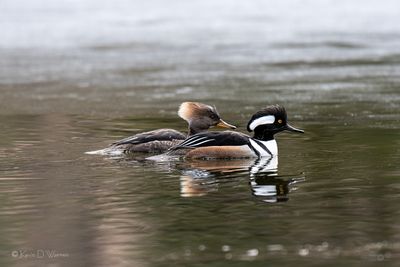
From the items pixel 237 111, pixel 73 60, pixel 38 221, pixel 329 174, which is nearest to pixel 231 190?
pixel 329 174

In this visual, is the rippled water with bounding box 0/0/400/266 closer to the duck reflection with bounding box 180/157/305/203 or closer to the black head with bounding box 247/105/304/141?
the duck reflection with bounding box 180/157/305/203

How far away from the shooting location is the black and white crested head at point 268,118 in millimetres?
11734

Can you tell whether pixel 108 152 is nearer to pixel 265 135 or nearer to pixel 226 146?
pixel 226 146

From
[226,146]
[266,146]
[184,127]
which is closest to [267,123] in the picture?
[266,146]

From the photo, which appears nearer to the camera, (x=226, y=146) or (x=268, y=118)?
(x=226, y=146)

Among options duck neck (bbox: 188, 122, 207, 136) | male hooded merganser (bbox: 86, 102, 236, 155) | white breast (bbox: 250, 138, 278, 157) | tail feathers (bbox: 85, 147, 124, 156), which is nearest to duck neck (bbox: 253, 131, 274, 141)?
white breast (bbox: 250, 138, 278, 157)

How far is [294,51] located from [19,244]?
1638 cm

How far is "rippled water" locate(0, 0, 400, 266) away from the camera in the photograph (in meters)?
7.31

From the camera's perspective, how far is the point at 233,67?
20922mm

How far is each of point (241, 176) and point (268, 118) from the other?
5.66ft

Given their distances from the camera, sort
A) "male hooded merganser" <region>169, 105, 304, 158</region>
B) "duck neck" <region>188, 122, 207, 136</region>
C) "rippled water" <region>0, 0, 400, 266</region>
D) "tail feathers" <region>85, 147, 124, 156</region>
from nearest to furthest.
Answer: "rippled water" <region>0, 0, 400, 266</region>
"male hooded merganser" <region>169, 105, 304, 158</region>
"tail feathers" <region>85, 147, 124, 156</region>
"duck neck" <region>188, 122, 207, 136</region>

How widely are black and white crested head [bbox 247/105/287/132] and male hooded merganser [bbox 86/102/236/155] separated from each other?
93 centimetres

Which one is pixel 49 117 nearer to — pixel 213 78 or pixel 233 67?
pixel 213 78

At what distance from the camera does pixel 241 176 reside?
401 inches
